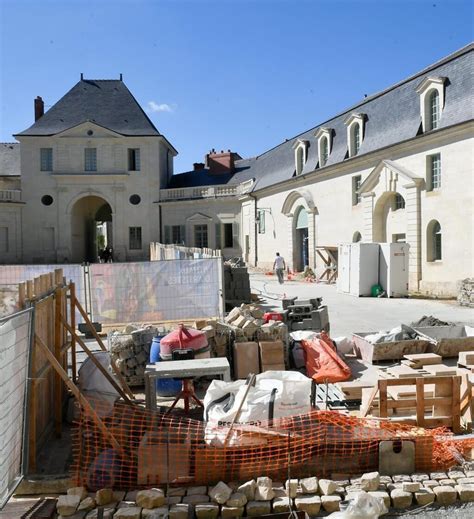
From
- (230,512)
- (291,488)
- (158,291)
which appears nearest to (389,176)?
(158,291)

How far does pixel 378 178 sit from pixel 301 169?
31.0 ft

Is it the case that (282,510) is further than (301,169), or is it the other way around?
(301,169)

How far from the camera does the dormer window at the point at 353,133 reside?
84.7 feet

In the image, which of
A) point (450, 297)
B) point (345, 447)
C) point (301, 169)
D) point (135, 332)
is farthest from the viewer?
point (301, 169)

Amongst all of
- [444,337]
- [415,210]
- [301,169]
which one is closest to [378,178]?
[415,210]

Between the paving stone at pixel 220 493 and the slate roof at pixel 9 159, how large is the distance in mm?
42199

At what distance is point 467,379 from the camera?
656 centimetres

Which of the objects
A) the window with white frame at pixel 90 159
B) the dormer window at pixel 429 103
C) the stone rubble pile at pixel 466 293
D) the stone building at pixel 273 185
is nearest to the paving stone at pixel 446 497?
the stone rubble pile at pixel 466 293

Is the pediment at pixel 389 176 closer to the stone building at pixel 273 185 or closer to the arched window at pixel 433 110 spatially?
the stone building at pixel 273 185

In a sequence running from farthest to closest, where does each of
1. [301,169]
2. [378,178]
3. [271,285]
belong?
1. [301,169]
2. [271,285]
3. [378,178]

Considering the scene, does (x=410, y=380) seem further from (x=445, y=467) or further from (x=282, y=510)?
(x=282, y=510)

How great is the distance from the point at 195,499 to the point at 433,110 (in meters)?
19.5

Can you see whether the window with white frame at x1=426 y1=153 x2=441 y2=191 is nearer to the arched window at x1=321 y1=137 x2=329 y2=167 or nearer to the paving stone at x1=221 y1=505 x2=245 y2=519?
the arched window at x1=321 y1=137 x2=329 y2=167

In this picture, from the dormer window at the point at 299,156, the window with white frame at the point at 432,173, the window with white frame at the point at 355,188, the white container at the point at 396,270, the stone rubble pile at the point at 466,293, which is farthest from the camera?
the dormer window at the point at 299,156
